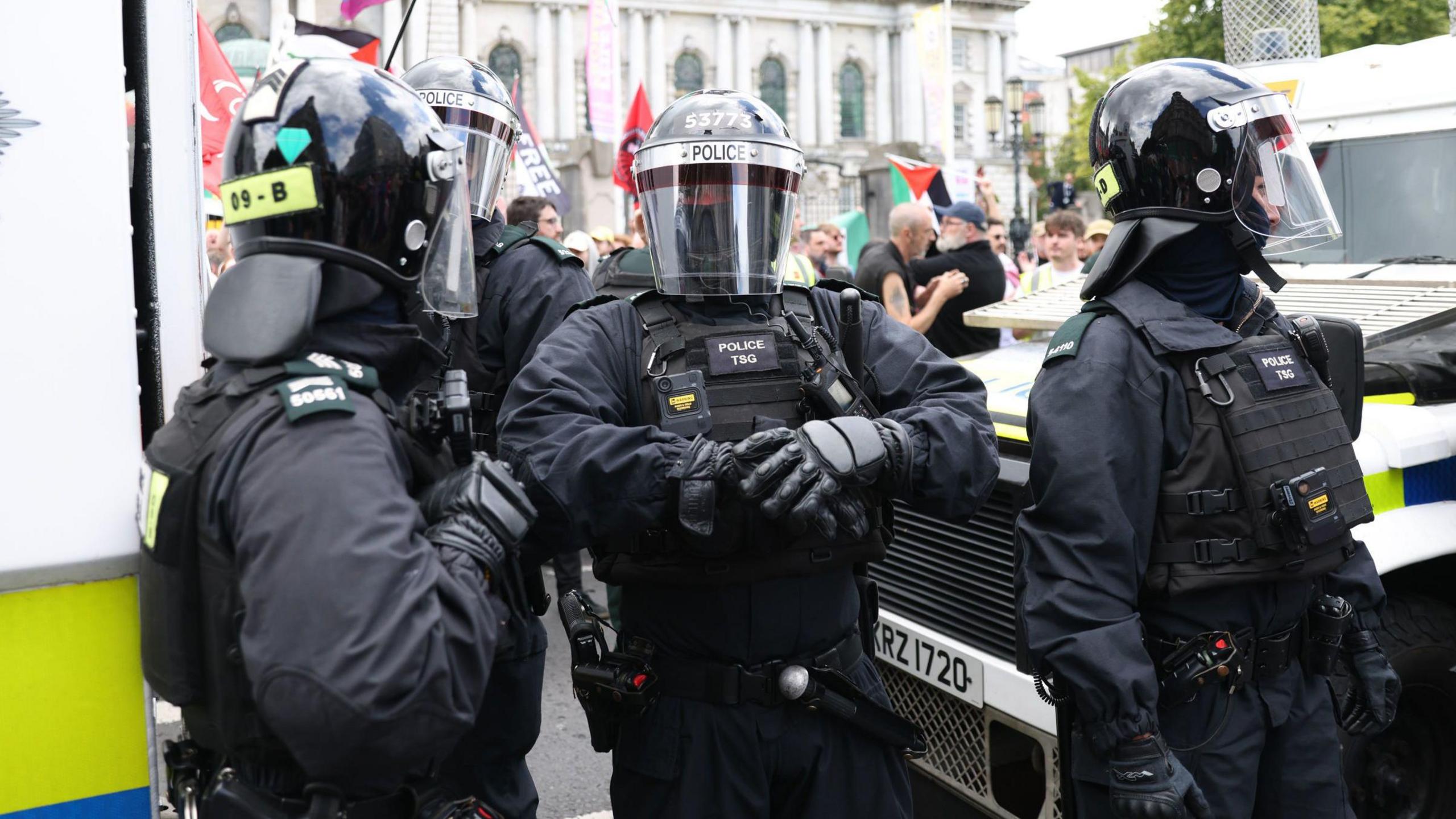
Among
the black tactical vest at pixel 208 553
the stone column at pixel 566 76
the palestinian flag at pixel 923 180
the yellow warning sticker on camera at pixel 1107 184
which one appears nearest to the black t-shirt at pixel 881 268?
the palestinian flag at pixel 923 180

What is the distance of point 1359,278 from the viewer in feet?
14.4

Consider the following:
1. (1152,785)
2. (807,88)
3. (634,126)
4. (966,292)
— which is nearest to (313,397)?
(1152,785)

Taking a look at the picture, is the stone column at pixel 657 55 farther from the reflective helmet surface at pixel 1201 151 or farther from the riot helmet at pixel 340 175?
the riot helmet at pixel 340 175

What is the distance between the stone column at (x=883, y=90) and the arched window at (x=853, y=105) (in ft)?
2.50

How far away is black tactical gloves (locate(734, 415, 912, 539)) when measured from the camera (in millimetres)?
→ 2389

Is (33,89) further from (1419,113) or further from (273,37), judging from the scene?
(273,37)

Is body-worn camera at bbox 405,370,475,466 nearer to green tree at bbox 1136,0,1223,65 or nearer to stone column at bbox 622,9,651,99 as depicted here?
green tree at bbox 1136,0,1223,65

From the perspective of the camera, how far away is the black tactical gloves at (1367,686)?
2832mm

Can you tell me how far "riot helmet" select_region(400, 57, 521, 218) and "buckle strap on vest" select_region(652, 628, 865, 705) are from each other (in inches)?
63.3

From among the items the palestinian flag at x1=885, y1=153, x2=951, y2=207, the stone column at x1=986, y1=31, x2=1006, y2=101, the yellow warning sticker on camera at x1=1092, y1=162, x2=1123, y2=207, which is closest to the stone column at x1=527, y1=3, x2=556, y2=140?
the stone column at x1=986, y1=31, x2=1006, y2=101

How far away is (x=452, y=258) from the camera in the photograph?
2.22m

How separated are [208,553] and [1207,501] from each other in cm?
191

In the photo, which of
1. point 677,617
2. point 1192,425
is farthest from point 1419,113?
point 677,617

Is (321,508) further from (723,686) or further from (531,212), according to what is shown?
(531,212)
